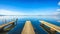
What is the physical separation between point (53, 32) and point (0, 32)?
472 cm

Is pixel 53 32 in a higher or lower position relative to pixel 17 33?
higher

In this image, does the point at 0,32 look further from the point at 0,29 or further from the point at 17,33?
the point at 17,33

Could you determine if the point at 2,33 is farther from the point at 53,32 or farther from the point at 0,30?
the point at 53,32

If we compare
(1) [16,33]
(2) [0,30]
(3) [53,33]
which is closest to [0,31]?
(2) [0,30]

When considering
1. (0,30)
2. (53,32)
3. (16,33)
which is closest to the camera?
(53,32)

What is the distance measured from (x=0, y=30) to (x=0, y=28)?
0.63ft

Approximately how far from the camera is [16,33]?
11336 millimetres

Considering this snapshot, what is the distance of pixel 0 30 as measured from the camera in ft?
29.9

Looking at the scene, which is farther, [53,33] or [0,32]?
[0,32]

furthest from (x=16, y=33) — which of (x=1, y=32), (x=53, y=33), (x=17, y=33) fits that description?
(x=53, y=33)

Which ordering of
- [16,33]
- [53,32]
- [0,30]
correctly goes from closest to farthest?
1. [53,32]
2. [0,30]
3. [16,33]

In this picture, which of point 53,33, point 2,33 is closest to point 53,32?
point 53,33

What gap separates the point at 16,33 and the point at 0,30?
2.56 meters

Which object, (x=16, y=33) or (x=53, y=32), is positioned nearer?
(x=53, y=32)
